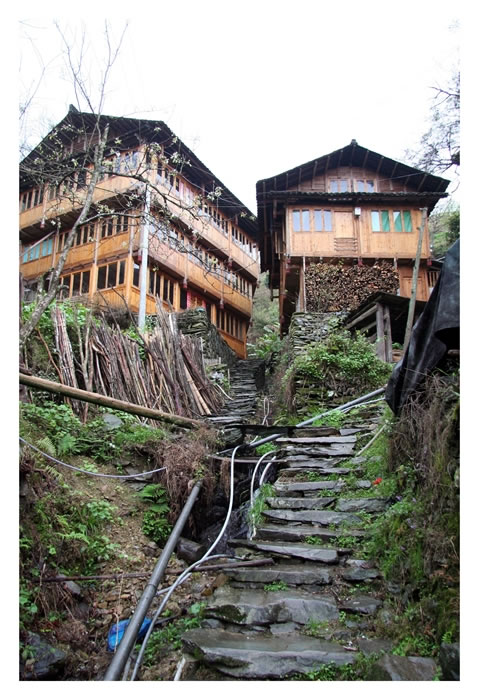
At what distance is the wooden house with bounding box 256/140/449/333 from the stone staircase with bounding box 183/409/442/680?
10362 millimetres

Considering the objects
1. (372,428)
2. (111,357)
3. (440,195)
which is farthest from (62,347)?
(440,195)

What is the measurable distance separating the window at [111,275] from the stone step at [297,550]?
1336 centimetres

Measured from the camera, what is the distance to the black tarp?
10.5 feet

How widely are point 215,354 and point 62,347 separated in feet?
31.1

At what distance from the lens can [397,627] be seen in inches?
121

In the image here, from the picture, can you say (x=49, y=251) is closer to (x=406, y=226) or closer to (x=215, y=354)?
(x=215, y=354)

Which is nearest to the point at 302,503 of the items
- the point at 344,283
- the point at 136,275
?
the point at 344,283

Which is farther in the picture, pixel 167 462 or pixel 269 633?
pixel 167 462

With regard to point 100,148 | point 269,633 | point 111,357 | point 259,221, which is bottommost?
point 269,633

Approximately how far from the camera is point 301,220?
1606 centimetres

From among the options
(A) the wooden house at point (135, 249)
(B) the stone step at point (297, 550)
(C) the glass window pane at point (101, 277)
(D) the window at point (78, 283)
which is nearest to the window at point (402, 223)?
(A) the wooden house at point (135, 249)

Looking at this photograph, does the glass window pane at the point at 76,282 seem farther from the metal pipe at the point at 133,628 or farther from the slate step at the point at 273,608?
the slate step at the point at 273,608
